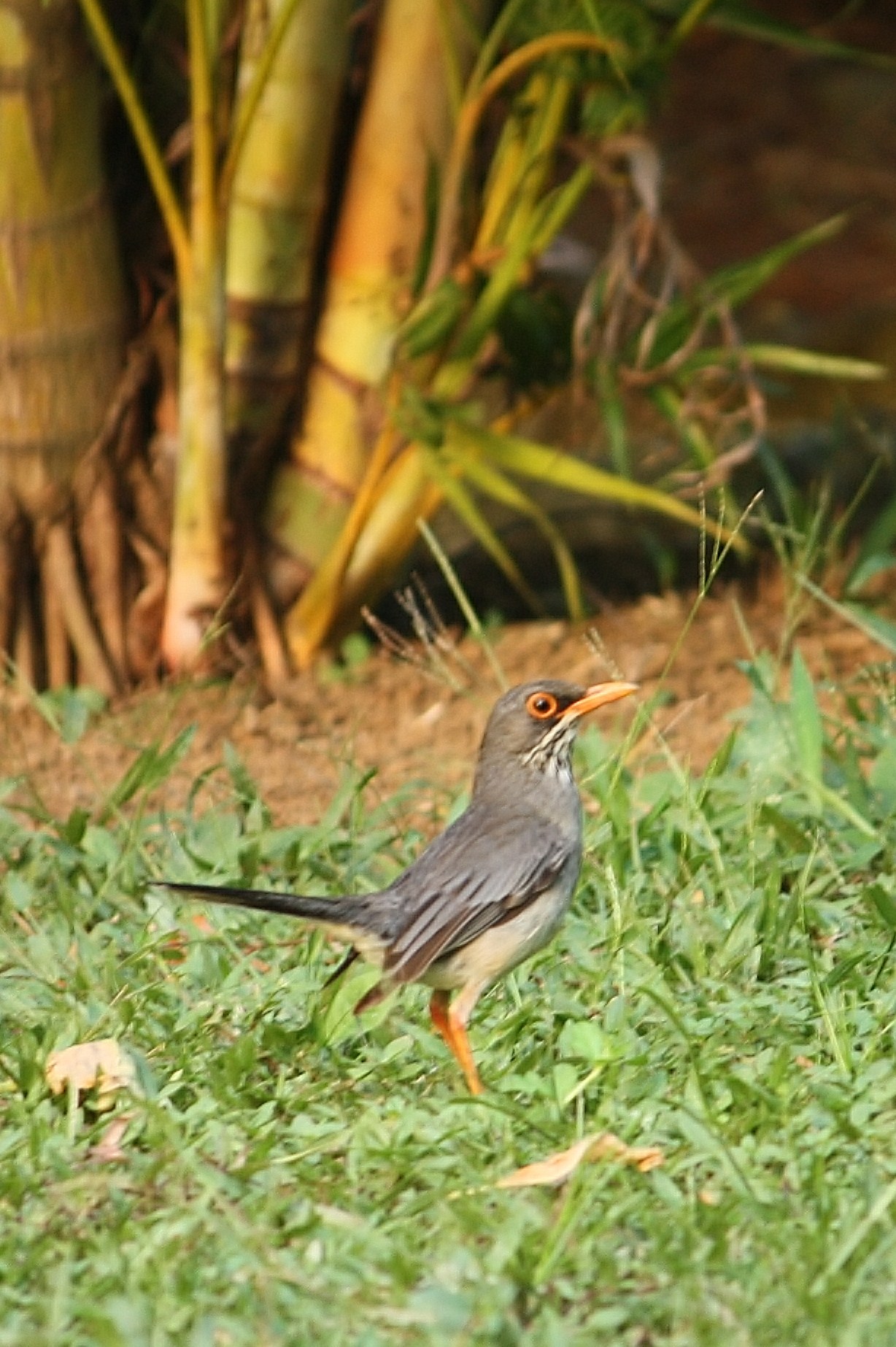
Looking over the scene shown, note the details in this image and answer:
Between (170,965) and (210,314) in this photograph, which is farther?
(210,314)

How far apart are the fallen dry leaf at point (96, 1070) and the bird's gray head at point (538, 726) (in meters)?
1.06

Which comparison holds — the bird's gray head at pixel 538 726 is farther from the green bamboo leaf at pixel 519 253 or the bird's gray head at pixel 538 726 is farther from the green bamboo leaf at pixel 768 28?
the green bamboo leaf at pixel 768 28

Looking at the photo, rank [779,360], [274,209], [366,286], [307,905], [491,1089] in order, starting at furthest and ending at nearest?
[366,286] < [274,209] < [779,360] < [307,905] < [491,1089]

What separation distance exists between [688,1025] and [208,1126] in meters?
1.00

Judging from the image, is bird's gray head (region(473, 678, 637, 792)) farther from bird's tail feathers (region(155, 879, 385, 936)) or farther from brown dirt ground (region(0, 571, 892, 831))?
brown dirt ground (region(0, 571, 892, 831))

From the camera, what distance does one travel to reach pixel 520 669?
6688 mm

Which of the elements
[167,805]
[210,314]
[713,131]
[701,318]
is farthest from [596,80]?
[713,131]

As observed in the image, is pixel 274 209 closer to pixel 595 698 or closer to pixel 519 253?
pixel 519 253

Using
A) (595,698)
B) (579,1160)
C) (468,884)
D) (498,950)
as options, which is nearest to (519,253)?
(595,698)

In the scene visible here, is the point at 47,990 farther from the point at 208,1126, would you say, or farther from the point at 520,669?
the point at 520,669

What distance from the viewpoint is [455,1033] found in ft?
14.1

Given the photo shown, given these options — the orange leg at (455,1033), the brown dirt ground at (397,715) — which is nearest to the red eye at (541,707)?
the orange leg at (455,1033)

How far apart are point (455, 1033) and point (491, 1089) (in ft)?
0.57

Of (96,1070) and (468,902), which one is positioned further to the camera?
(468,902)
